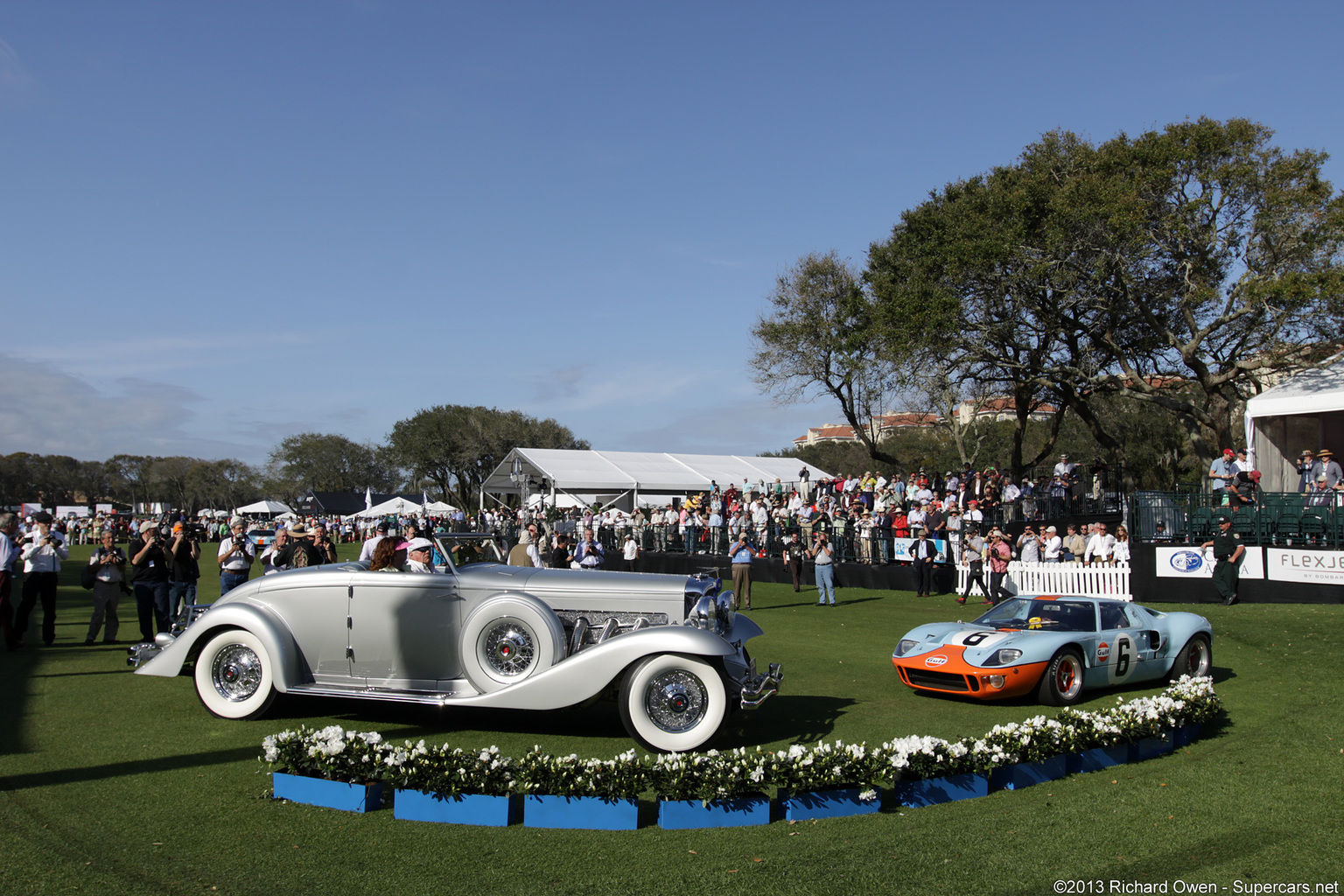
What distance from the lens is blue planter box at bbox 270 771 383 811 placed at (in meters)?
5.53

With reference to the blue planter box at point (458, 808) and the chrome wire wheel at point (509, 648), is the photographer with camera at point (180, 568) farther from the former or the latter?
the blue planter box at point (458, 808)

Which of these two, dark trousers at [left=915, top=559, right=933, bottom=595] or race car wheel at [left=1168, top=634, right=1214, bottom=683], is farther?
dark trousers at [left=915, top=559, right=933, bottom=595]

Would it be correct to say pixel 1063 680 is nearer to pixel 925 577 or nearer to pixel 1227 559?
pixel 1227 559

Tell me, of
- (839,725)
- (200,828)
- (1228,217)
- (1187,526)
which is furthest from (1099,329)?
(200,828)

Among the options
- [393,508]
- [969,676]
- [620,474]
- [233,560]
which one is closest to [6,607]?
[233,560]

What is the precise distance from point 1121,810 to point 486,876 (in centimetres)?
396

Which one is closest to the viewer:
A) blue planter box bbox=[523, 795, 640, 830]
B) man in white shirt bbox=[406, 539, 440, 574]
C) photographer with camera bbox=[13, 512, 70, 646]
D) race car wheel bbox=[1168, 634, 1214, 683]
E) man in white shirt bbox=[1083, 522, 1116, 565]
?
blue planter box bbox=[523, 795, 640, 830]

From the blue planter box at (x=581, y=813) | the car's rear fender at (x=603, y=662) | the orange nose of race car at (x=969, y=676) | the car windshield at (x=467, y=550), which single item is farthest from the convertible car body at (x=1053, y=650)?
the blue planter box at (x=581, y=813)

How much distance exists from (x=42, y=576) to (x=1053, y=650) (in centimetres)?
1311

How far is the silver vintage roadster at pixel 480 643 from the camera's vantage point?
6.98 meters

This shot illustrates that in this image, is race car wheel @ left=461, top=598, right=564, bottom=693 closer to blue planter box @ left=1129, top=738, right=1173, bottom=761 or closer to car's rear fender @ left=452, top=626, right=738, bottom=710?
car's rear fender @ left=452, top=626, right=738, bottom=710

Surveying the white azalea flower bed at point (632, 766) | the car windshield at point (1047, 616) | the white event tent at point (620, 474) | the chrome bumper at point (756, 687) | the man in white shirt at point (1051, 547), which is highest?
the white event tent at point (620, 474)

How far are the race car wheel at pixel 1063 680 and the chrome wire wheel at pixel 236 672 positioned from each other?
7.58m

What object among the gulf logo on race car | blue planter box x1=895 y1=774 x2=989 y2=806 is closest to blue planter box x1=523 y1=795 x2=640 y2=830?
blue planter box x1=895 y1=774 x2=989 y2=806
